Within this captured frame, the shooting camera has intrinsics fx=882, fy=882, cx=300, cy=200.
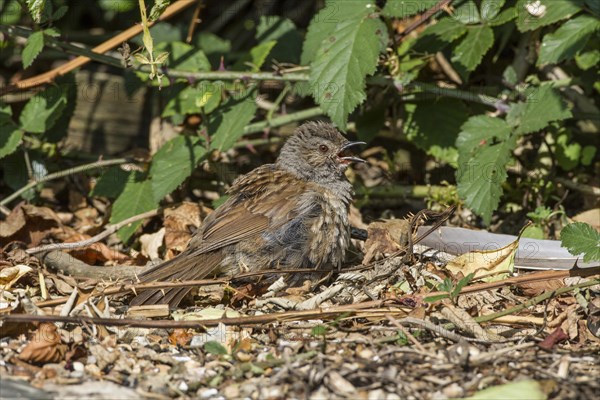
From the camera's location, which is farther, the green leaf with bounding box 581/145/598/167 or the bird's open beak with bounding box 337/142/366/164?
the green leaf with bounding box 581/145/598/167

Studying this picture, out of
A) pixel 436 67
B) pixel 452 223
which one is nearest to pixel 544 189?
pixel 452 223

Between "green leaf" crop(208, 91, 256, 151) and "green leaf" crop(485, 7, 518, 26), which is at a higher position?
"green leaf" crop(485, 7, 518, 26)

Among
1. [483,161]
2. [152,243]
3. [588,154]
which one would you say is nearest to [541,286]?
[483,161]

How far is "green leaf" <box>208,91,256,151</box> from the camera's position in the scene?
5570 mm

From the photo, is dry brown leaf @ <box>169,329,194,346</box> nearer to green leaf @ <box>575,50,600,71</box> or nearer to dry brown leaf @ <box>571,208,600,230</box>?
dry brown leaf @ <box>571,208,600,230</box>

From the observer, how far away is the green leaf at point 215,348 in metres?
3.80

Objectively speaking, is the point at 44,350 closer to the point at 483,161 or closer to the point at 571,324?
the point at 571,324

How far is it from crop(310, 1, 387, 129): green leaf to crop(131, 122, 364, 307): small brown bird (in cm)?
54

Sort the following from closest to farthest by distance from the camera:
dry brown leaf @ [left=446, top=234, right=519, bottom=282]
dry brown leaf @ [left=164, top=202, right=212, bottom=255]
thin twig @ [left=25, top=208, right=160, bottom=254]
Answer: dry brown leaf @ [left=446, top=234, right=519, bottom=282] → thin twig @ [left=25, top=208, right=160, bottom=254] → dry brown leaf @ [left=164, top=202, right=212, bottom=255]

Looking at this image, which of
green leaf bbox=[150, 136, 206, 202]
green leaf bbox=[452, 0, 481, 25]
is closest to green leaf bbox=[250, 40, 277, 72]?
green leaf bbox=[150, 136, 206, 202]

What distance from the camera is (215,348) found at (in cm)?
381

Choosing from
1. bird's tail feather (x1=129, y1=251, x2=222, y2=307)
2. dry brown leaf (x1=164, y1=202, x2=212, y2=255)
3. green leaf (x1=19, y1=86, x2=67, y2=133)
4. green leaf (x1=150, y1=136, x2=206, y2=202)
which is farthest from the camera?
green leaf (x1=19, y1=86, x2=67, y2=133)

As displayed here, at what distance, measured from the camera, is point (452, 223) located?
6.23 m

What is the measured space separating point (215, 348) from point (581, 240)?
1.78m
